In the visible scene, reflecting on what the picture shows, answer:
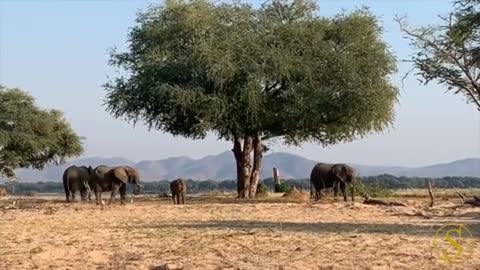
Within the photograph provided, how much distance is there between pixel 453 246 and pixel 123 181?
19439 mm

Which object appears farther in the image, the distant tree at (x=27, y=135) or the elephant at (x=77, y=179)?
the distant tree at (x=27, y=135)

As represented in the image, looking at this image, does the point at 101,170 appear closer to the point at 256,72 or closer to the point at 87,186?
the point at 87,186

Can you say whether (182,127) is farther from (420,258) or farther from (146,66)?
(420,258)

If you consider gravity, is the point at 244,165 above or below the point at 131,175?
above

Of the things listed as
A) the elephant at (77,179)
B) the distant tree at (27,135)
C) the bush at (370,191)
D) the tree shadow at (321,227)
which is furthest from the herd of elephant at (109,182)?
the distant tree at (27,135)

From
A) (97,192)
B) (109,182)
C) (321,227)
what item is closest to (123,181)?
(109,182)

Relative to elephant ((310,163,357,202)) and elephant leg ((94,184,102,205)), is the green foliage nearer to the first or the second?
elephant ((310,163,357,202))

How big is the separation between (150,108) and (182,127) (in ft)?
6.64

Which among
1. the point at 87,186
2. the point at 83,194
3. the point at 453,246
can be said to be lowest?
the point at 453,246

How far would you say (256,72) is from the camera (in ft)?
117

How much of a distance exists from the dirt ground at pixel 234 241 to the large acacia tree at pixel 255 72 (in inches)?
498

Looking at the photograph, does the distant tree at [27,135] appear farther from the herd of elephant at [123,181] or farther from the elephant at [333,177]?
the elephant at [333,177]

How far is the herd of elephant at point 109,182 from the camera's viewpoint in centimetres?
3250

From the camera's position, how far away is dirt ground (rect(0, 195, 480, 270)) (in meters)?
14.0
